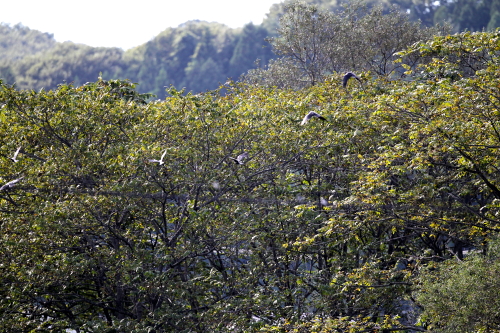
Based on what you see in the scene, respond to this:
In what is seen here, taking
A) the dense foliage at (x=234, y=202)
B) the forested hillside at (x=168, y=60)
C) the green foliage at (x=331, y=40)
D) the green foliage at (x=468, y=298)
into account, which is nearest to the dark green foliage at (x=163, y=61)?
the forested hillside at (x=168, y=60)

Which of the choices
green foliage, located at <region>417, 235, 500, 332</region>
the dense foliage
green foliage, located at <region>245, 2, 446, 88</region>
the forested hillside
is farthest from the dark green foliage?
green foliage, located at <region>417, 235, 500, 332</region>

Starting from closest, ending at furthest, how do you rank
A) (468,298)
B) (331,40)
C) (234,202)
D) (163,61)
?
(468,298) → (234,202) → (331,40) → (163,61)

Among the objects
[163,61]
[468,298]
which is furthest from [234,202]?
[163,61]

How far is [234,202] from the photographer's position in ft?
54.7

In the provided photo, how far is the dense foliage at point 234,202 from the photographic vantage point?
13859 millimetres

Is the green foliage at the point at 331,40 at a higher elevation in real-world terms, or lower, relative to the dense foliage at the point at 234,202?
higher

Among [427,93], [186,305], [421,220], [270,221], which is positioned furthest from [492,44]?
[186,305]

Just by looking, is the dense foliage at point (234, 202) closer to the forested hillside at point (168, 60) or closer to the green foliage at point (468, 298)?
the green foliage at point (468, 298)

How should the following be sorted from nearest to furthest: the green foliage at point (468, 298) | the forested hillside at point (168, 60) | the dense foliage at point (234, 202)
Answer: the green foliage at point (468, 298) < the dense foliage at point (234, 202) < the forested hillside at point (168, 60)

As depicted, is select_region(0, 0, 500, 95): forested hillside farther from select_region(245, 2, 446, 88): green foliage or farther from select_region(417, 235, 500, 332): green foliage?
select_region(417, 235, 500, 332): green foliage

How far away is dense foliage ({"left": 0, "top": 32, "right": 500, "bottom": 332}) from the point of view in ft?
45.5

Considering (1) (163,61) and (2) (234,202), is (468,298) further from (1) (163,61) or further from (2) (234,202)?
(1) (163,61)

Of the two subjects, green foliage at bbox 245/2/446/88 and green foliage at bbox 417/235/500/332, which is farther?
green foliage at bbox 245/2/446/88

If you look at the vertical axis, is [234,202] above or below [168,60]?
below
